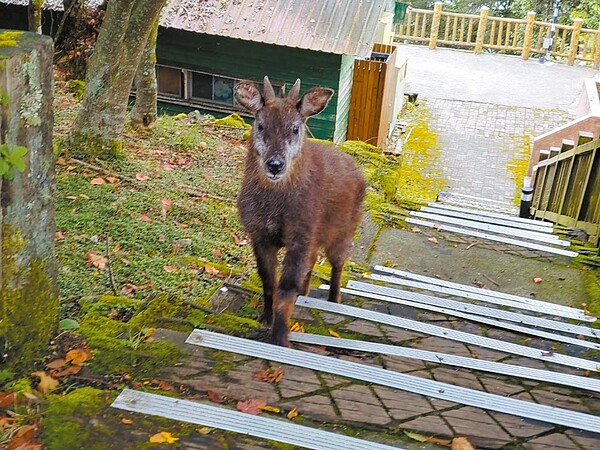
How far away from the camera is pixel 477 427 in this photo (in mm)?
3062

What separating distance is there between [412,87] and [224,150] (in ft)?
51.7

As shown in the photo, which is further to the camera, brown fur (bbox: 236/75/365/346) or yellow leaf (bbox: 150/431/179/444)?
brown fur (bbox: 236/75/365/346)

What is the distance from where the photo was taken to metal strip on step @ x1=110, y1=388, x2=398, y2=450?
109 inches

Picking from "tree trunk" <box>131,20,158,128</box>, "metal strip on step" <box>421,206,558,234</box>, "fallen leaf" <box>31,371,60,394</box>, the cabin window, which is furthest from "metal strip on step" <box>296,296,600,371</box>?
the cabin window

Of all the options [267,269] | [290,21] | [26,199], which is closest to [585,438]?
[267,269]

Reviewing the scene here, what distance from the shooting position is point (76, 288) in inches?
196

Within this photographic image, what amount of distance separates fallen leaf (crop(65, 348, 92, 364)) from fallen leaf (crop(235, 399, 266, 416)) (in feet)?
2.74

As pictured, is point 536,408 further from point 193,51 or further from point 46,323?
point 193,51

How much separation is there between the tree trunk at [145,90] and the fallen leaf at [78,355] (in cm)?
625

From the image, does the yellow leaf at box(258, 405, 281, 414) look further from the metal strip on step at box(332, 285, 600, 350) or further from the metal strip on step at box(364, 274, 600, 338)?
the metal strip on step at box(364, 274, 600, 338)

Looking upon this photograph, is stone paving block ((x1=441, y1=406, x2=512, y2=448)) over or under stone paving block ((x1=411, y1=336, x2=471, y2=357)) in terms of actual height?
over

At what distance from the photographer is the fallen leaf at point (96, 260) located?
17.8ft

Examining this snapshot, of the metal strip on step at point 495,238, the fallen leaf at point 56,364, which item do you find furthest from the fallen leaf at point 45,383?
the metal strip on step at point 495,238

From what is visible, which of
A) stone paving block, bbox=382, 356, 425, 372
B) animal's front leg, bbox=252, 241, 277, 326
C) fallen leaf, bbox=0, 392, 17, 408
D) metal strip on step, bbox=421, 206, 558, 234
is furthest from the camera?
metal strip on step, bbox=421, 206, 558, 234
